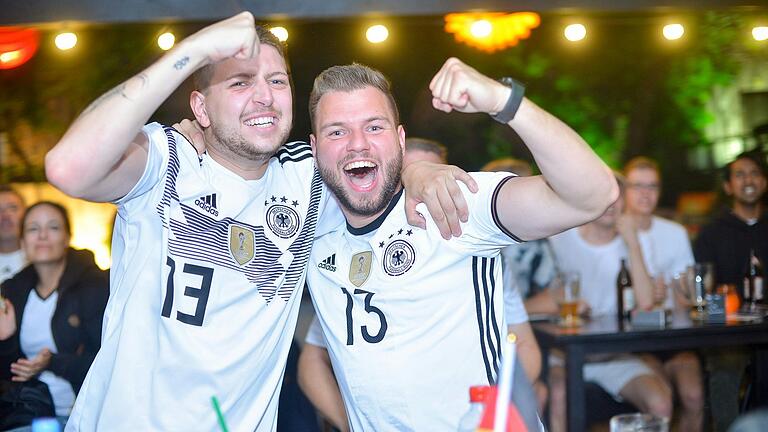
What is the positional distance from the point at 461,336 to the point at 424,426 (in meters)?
0.25

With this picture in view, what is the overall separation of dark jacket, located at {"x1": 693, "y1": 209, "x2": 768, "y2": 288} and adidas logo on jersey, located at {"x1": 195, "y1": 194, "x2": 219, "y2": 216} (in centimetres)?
396

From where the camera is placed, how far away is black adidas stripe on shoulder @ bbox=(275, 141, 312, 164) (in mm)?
2652

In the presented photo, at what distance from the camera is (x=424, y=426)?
2262mm

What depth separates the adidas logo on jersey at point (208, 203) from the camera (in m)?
2.30

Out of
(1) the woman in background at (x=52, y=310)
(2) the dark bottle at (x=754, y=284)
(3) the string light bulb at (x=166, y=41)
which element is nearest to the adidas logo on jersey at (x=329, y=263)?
(1) the woman in background at (x=52, y=310)

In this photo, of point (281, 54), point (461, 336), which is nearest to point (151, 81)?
point (281, 54)

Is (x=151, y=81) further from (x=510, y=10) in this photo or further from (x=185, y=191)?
(x=510, y=10)

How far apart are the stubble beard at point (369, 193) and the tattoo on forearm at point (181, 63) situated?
0.62m

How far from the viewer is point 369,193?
242 cm

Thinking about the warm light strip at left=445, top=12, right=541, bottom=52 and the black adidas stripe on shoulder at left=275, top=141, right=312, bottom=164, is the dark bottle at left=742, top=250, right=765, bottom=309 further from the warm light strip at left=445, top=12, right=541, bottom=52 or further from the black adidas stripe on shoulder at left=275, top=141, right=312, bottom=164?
the black adidas stripe on shoulder at left=275, top=141, right=312, bottom=164

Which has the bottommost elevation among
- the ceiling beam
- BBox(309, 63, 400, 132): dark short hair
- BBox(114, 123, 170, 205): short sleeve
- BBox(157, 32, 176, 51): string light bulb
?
BBox(114, 123, 170, 205): short sleeve

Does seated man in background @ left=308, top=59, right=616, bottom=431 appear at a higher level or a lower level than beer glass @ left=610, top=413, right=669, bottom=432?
higher

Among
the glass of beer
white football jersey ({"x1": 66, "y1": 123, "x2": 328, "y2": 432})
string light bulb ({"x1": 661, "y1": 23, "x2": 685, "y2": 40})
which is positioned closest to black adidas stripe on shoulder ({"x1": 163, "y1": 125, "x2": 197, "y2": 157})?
white football jersey ({"x1": 66, "y1": 123, "x2": 328, "y2": 432})

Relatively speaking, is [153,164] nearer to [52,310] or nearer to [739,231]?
[52,310]
